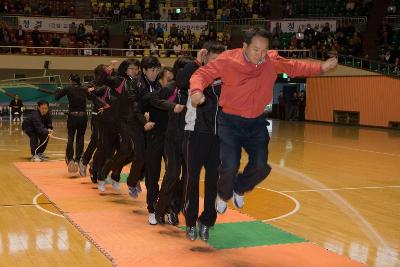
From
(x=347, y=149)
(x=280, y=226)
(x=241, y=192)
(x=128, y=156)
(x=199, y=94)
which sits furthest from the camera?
(x=347, y=149)

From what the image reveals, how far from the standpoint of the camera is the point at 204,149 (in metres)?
5.57

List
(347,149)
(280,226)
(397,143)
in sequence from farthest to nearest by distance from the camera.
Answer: (397,143) → (347,149) → (280,226)

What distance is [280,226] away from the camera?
6742mm

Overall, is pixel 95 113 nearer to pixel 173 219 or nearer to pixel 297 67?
pixel 173 219

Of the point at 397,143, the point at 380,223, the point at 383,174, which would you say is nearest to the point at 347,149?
the point at 397,143

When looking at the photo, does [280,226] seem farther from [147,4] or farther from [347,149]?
[147,4]

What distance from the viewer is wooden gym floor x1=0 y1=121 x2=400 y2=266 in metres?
5.57

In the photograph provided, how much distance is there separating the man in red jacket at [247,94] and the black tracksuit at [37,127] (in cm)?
855

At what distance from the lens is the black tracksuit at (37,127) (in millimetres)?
12781

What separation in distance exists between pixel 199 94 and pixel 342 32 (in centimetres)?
2497

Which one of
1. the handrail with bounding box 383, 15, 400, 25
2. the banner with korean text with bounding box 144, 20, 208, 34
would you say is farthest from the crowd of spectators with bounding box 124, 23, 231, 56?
the handrail with bounding box 383, 15, 400, 25

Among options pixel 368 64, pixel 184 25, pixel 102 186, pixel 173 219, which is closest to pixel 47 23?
pixel 184 25

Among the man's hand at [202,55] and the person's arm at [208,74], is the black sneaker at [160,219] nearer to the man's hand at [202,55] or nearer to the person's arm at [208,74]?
the man's hand at [202,55]

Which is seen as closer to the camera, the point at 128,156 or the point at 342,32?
the point at 128,156
